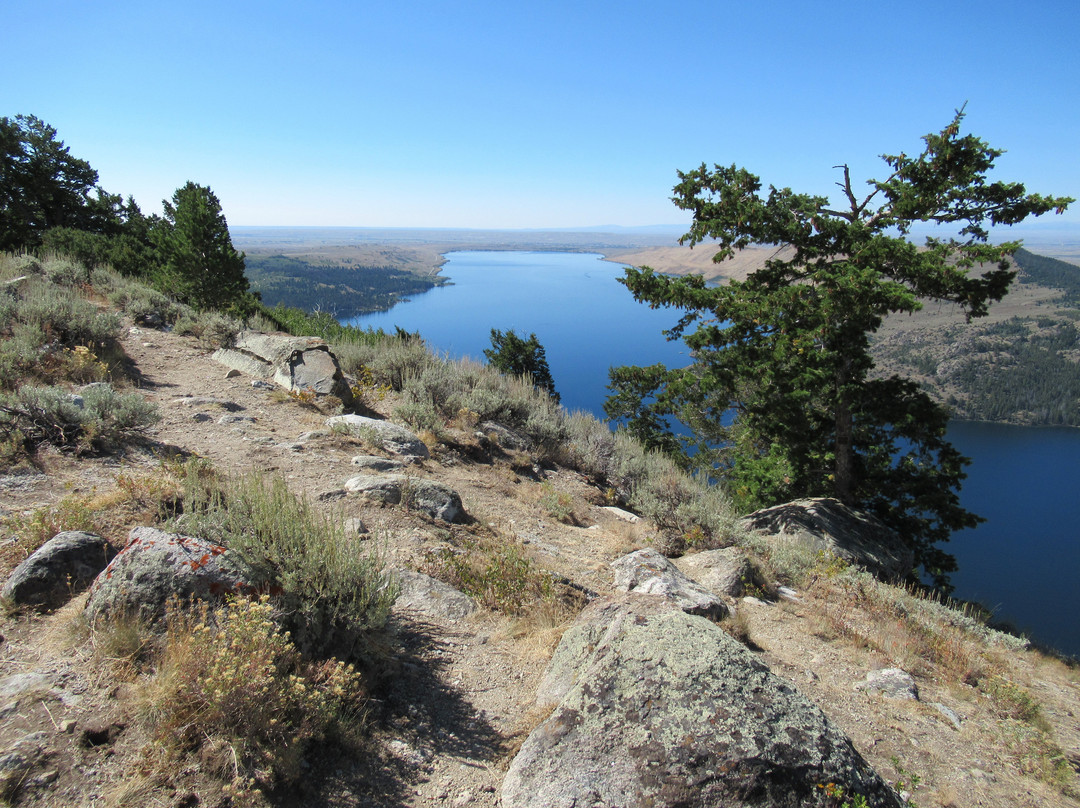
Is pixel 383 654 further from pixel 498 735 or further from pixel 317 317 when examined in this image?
pixel 317 317

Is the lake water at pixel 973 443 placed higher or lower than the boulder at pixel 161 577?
lower

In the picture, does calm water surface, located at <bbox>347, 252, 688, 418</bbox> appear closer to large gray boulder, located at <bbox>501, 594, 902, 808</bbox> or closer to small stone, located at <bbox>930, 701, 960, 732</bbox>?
small stone, located at <bbox>930, 701, 960, 732</bbox>

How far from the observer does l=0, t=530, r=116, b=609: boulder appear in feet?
8.86

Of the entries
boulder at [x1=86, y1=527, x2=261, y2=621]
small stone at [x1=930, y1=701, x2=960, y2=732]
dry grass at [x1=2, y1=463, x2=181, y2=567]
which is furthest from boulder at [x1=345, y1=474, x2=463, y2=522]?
small stone at [x1=930, y1=701, x2=960, y2=732]

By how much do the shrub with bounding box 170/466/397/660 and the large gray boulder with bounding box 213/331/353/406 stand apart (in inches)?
202

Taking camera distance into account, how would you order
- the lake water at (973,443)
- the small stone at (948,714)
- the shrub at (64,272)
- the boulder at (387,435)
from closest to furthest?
the small stone at (948,714) → the boulder at (387,435) → the shrub at (64,272) → the lake water at (973,443)

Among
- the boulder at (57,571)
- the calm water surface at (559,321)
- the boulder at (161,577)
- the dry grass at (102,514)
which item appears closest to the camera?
the boulder at (161,577)

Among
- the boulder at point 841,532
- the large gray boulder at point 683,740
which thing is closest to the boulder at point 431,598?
the large gray boulder at point 683,740

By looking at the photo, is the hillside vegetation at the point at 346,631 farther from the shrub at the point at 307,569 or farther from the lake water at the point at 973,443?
the lake water at the point at 973,443

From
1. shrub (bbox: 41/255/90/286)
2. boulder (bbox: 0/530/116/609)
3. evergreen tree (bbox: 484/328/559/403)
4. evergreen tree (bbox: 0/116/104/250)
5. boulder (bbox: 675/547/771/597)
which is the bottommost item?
evergreen tree (bbox: 484/328/559/403)

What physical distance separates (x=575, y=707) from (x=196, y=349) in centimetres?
993

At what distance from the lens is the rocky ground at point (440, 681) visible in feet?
6.75

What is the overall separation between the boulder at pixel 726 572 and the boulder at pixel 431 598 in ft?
8.69

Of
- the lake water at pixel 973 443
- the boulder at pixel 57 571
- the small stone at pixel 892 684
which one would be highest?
the boulder at pixel 57 571
